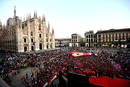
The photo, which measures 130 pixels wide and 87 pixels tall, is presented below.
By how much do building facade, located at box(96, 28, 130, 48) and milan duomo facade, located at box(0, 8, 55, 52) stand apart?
34520 millimetres

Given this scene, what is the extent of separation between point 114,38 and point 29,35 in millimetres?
50132

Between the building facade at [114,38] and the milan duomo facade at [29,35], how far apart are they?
34520 mm

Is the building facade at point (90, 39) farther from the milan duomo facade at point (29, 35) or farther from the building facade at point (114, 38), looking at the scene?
the milan duomo facade at point (29, 35)

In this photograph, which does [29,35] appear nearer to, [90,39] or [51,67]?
[51,67]

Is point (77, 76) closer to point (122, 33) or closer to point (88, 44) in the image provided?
point (122, 33)

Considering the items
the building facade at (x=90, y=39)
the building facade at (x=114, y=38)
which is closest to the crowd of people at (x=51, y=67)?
the building facade at (x=114, y=38)

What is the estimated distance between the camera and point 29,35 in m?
33.2

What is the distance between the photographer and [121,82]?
9273 mm

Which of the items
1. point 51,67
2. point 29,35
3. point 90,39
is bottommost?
point 51,67

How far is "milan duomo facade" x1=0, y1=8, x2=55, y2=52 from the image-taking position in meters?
30.0

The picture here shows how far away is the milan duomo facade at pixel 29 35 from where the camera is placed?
3002cm

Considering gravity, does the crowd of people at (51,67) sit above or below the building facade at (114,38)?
below

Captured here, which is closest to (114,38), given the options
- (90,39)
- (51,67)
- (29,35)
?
(90,39)

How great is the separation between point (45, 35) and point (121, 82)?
37.6 m
